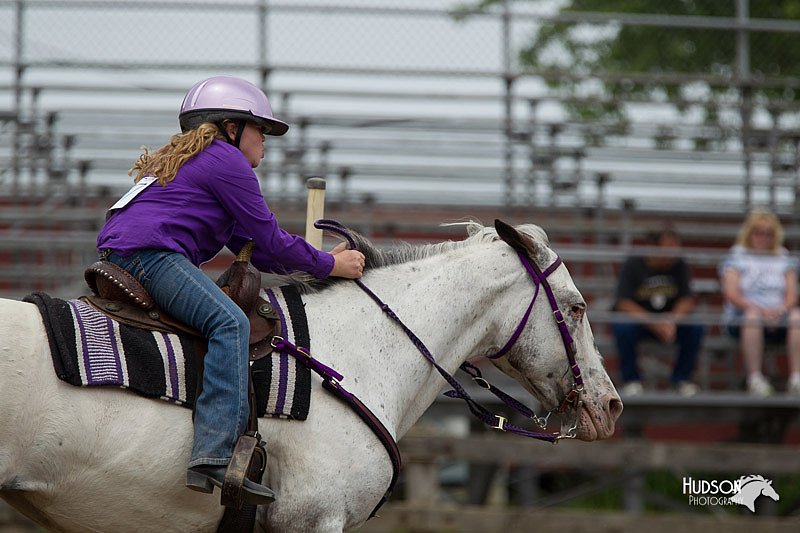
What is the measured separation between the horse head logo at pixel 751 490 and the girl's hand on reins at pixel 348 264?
396cm

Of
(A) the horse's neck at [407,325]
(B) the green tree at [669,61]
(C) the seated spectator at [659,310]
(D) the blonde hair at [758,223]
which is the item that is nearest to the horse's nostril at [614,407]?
(A) the horse's neck at [407,325]

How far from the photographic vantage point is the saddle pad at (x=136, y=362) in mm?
3551

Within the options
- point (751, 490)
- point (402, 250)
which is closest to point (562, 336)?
point (402, 250)

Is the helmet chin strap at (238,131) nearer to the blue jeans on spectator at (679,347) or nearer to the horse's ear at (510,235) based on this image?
the horse's ear at (510,235)

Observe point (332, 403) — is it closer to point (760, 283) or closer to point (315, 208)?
point (315, 208)

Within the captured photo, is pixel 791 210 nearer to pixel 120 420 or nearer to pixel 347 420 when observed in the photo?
pixel 347 420

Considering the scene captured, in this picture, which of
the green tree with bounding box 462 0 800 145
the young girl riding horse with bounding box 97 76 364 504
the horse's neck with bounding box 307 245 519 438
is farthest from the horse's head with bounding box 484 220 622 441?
the green tree with bounding box 462 0 800 145

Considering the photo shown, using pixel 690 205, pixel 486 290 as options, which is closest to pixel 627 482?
pixel 690 205

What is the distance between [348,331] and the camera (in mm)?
4113

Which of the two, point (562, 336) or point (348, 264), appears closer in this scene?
point (348, 264)

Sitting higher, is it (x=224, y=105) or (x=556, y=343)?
(x=224, y=105)

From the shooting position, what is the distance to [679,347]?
941 centimetres

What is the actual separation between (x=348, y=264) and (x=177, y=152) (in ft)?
2.75

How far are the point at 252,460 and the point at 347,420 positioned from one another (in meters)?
0.42
